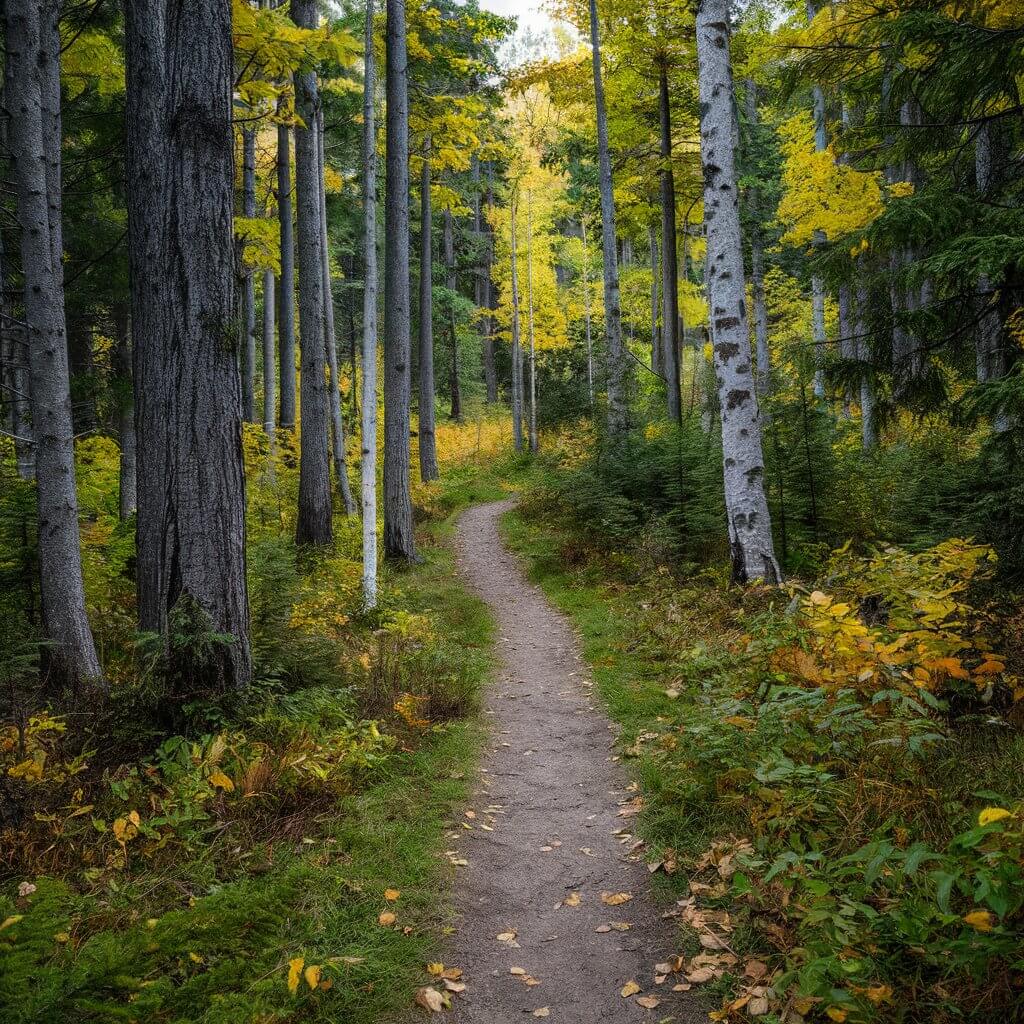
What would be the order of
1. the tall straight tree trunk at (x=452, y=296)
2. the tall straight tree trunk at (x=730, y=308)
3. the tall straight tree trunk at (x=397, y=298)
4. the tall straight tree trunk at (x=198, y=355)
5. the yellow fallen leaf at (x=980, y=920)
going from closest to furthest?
the yellow fallen leaf at (x=980, y=920), the tall straight tree trunk at (x=198, y=355), the tall straight tree trunk at (x=730, y=308), the tall straight tree trunk at (x=397, y=298), the tall straight tree trunk at (x=452, y=296)

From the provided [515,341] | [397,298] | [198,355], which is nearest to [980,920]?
[198,355]

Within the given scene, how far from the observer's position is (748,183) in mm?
19484

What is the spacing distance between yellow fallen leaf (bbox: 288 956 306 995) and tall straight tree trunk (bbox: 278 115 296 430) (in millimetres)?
13247

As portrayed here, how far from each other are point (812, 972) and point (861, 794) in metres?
1.18

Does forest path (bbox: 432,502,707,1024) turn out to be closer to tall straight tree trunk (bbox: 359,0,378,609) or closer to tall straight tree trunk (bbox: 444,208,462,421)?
tall straight tree trunk (bbox: 359,0,378,609)

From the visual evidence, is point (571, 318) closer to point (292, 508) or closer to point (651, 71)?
point (651, 71)

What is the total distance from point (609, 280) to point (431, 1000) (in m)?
13.8

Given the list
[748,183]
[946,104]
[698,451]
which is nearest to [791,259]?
[748,183]

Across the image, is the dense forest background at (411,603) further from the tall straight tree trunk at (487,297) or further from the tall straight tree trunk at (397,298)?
the tall straight tree trunk at (487,297)

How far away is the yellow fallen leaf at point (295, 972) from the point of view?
2754 millimetres

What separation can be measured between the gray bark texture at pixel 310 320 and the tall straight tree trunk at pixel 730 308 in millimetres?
6679

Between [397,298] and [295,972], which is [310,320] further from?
[295,972]

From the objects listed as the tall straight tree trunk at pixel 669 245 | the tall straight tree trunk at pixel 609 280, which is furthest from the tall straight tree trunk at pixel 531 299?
the tall straight tree trunk at pixel 609 280

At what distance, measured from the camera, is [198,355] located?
462cm
